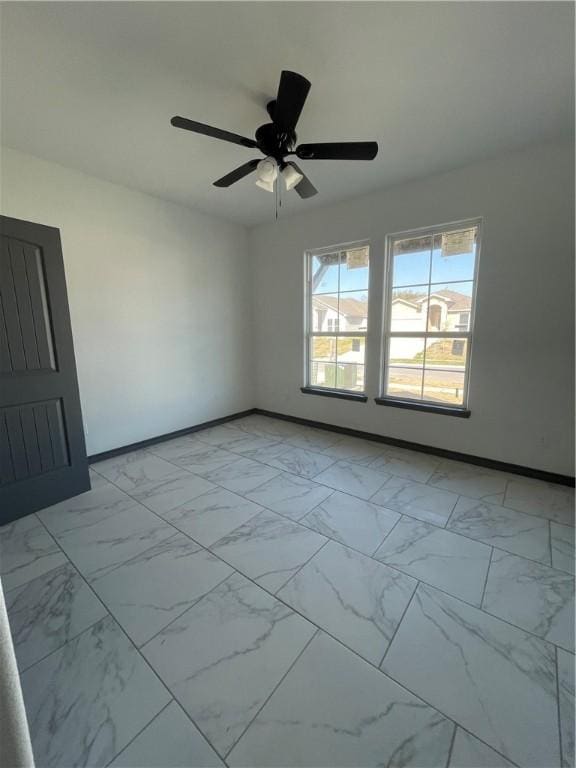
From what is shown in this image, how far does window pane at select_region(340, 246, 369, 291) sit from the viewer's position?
356 centimetres

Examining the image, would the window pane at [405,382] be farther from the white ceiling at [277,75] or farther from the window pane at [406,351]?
the white ceiling at [277,75]

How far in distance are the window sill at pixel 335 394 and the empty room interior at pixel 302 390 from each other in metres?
0.04

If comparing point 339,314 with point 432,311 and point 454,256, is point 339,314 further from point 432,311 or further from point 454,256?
point 454,256

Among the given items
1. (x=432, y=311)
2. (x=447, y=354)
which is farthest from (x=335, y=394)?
(x=432, y=311)

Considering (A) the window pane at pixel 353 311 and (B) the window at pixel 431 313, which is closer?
(B) the window at pixel 431 313

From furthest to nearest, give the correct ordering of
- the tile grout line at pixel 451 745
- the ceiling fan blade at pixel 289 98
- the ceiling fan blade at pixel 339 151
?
the ceiling fan blade at pixel 339 151
the ceiling fan blade at pixel 289 98
the tile grout line at pixel 451 745

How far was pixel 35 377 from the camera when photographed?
2252 millimetres

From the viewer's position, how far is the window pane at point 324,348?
3990 mm

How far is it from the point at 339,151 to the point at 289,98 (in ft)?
1.34

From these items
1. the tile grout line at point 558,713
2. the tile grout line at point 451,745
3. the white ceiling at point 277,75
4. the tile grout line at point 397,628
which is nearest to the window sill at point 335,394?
the tile grout line at point 397,628

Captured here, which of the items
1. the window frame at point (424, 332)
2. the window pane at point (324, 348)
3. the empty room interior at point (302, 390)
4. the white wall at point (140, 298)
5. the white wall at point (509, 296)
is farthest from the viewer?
the window pane at point (324, 348)

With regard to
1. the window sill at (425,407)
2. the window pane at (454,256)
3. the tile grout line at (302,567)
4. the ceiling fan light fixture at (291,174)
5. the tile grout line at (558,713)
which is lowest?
the tile grout line at (558,713)

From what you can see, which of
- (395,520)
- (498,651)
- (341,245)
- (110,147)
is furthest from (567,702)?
(110,147)

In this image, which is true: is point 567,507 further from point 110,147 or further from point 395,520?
point 110,147
